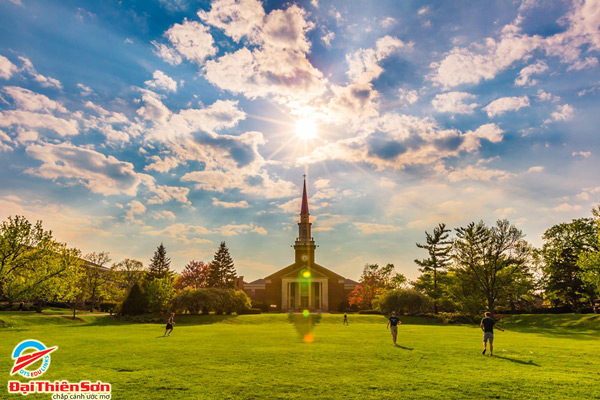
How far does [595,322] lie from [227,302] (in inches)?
1739

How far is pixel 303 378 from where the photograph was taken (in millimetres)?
12109

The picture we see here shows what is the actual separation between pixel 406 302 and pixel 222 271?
3718 cm

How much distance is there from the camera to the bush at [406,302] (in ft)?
178

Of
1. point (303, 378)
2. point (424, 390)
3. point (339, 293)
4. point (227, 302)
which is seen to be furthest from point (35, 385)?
point (339, 293)

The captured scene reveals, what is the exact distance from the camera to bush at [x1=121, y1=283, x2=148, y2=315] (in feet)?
157

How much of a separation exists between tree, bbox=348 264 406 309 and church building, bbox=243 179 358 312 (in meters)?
4.06

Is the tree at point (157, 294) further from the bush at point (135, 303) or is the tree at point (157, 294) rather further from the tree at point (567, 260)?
the tree at point (567, 260)

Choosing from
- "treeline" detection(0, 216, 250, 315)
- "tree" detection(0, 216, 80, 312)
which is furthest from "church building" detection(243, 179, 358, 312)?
"tree" detection(0, 216, 80, 312)

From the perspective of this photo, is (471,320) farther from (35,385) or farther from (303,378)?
(35,385)

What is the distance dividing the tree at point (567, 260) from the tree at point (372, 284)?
23.3 meters

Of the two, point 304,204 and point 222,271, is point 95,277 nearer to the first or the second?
→ point 222,271

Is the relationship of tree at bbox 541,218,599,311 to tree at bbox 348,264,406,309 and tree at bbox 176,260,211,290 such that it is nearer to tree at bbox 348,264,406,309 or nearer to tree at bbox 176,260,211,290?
tree at bbox 348,264,406,309

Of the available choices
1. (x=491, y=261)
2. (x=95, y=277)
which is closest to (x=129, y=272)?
(x=95, y=277)

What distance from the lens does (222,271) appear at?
246ft
